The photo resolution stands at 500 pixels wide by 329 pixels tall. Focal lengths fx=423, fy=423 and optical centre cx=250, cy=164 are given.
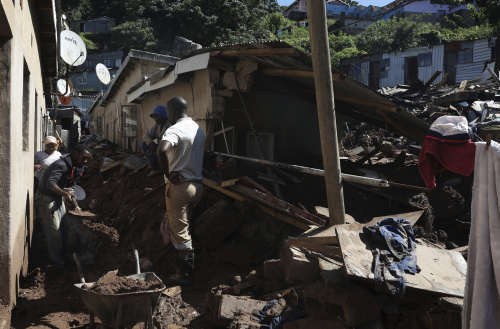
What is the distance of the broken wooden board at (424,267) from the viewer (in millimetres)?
3637

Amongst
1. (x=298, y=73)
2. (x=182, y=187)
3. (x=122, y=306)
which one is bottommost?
(x=122, y=306)

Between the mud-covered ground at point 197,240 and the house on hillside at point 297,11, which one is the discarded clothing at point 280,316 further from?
the house on hillside at point 297,11

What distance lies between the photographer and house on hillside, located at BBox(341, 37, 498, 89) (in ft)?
86.2

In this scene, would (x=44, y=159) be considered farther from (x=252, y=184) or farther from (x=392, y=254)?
(x=392, y=254)

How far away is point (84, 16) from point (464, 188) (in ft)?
185

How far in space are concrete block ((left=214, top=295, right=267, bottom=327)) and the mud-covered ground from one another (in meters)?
0.30

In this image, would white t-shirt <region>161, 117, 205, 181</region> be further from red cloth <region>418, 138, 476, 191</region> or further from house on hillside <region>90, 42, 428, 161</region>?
red cloth <region>418, 138, 476, 191</region>

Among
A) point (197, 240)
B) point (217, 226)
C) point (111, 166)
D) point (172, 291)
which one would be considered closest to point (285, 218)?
point (217, 226)

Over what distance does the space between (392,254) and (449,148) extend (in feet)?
4.34

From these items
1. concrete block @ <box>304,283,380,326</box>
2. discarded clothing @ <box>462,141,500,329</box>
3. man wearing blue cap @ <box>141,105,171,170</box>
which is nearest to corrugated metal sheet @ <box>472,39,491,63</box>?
man wearing blue cap @ <box>141,105,171,170</box>

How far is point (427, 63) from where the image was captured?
2803cm

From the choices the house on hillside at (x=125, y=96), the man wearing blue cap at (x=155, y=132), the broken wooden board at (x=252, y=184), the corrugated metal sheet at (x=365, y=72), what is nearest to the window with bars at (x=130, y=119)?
the house on hillside at (x=125, y=96)

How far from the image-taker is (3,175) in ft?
13.3

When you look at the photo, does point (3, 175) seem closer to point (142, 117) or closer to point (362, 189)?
point (362, 189)
